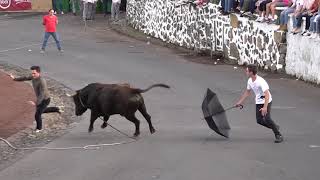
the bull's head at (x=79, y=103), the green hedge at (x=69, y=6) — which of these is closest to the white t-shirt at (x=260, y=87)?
the bull's head at (x=79, y=103)

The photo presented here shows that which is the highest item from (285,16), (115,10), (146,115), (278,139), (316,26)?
(285,16)

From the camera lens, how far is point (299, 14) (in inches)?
829

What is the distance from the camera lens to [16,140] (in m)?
13.6

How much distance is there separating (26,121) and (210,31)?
1431 cm

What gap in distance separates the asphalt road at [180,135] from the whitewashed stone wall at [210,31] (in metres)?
1.01

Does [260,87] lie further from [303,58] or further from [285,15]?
[285,15]

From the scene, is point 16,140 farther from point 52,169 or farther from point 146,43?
point 146,43

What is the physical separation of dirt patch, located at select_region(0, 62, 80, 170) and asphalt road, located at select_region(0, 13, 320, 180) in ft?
1.20

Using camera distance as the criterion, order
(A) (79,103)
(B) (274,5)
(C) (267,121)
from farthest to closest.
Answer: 1. (B) (274,5)
2. (A) (79,103)
3. (C) (267,121)

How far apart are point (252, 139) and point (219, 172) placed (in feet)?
9.24

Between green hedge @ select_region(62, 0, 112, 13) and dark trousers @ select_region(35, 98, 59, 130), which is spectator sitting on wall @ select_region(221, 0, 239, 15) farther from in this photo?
green hedge @ select_region(62, 0, 112, 13)

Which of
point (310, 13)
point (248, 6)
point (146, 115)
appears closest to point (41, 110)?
point (146, 115)

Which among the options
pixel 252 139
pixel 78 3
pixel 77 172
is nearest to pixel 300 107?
pixel 252 139

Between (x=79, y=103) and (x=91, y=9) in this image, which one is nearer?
(x=79, y=103)
